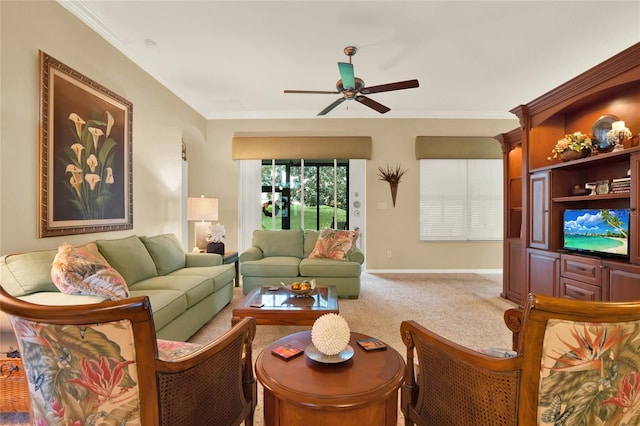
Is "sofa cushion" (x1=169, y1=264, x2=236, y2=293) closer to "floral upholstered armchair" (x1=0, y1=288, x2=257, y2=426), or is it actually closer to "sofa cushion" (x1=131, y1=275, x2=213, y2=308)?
"sofa cushion" (x1=131, y1=275, x2=213, y2=308)

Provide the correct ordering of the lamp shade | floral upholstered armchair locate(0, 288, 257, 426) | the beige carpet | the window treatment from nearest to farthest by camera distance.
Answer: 1. floral upholstered armchair locate(0, 288, 257, 426)
2. the beige carpet
3. the lamp shade
4. the window treatment

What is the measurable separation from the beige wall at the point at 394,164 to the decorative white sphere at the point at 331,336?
13.4ft

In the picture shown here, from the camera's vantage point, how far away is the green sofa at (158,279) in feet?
5.95

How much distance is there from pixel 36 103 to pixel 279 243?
9.55ft

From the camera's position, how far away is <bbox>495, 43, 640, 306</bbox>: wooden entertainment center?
92.7 inches

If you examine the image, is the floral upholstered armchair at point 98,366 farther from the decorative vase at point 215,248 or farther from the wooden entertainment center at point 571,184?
the wooden entertainment center at point 571,184

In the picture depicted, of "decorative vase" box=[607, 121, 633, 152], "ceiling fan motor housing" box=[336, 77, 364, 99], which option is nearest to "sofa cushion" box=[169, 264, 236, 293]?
"ceiling fan motor housing" box=[336, 77, 364, 99]

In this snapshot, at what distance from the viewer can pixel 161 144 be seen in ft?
12.7

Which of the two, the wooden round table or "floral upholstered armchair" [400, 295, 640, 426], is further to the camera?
the wooden round table

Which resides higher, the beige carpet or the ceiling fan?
the ceiling fan

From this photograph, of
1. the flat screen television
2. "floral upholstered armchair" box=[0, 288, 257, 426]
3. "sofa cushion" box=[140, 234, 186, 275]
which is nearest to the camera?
"floral upholstered armchair" box=[0, 288, 257, 426]

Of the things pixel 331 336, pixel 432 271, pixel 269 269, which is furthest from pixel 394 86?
pixel 432 271

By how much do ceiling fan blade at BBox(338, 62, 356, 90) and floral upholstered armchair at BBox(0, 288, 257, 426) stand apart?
2377 millimetres

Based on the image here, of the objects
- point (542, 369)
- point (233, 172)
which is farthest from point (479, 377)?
point (233, 172)
